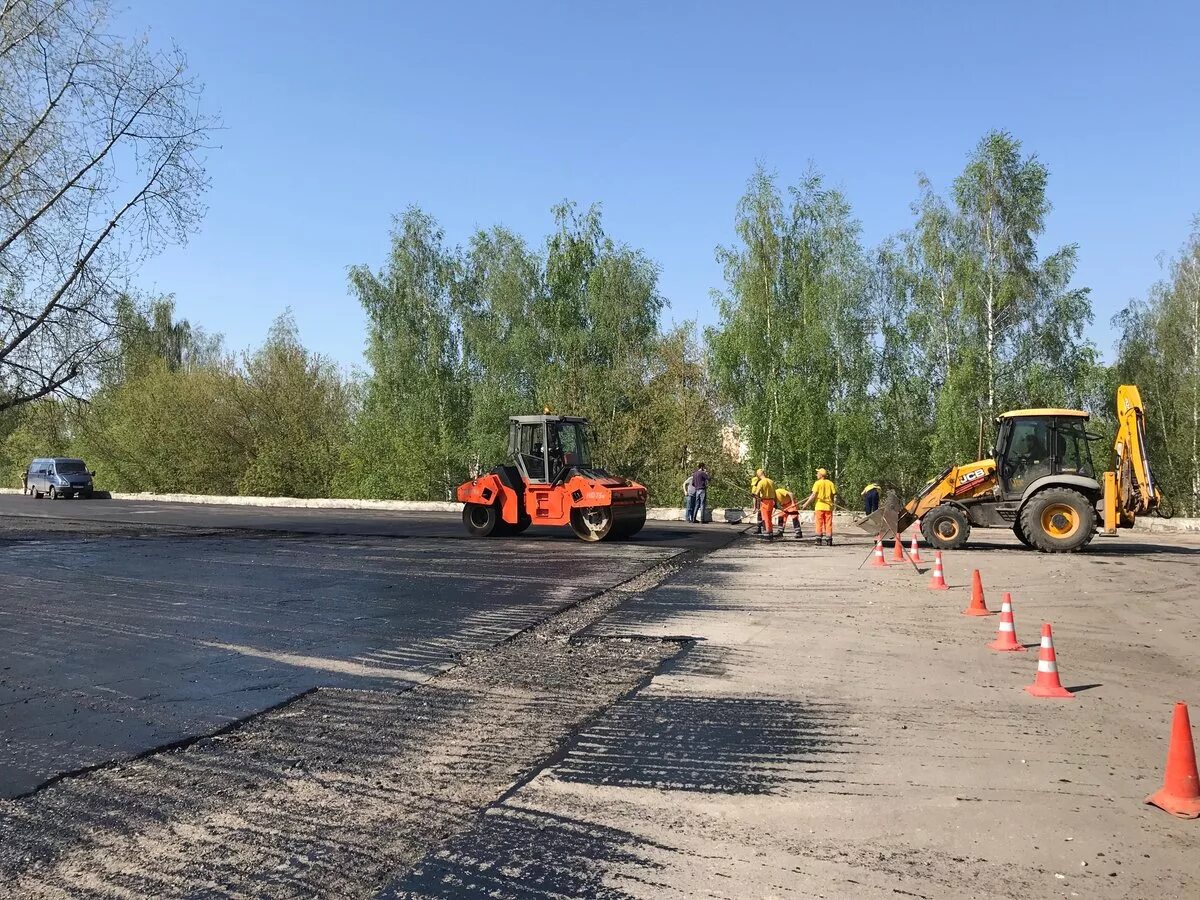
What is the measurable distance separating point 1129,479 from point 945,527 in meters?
3.45

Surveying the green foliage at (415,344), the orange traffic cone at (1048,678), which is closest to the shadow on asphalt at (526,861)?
the orange traffic cone at (1048,678)

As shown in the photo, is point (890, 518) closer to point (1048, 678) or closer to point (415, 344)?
point (1048, 678)

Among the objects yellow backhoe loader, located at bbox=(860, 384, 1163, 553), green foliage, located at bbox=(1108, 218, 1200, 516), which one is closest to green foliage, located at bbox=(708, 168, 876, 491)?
green foliage, located at bbox=(1108, 218, 1200, 516)

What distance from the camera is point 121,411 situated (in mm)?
48062

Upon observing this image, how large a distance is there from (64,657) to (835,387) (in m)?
32.5

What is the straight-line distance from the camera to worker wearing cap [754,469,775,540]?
21.0 metres

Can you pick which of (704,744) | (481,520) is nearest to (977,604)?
(704,744)

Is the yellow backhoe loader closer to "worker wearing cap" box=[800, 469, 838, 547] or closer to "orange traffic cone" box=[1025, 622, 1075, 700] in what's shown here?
"worker wearing cap" box=[800, 469, 838, 547]

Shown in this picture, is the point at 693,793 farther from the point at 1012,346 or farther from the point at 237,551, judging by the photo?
the point at 1012,346

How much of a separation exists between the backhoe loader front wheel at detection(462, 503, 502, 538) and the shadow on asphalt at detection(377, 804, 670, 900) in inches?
649

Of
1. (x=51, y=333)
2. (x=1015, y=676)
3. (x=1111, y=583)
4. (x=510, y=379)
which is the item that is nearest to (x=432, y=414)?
(x=510, y=379)

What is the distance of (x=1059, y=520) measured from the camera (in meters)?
17.1

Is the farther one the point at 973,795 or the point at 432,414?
the point at 432,414

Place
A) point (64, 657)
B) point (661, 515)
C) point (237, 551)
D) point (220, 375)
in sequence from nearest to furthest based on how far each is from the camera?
1. point (64, 657)
2. point (237, 551)
3. point (661, 515)
4. point (220, 375)
